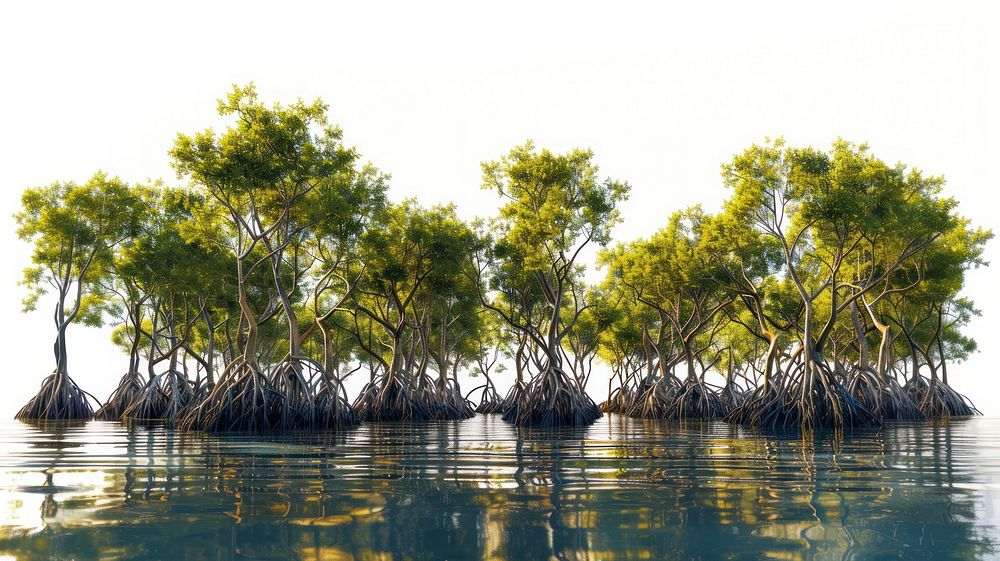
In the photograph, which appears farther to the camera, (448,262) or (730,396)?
(730,396)

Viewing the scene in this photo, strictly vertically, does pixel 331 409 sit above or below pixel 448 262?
below

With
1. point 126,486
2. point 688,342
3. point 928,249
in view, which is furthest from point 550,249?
point 126,486

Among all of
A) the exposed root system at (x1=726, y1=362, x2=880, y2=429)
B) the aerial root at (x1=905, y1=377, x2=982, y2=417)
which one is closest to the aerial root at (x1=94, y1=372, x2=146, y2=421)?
the exposed root system at (x1=726, y1=362, x2=880, y2=429)

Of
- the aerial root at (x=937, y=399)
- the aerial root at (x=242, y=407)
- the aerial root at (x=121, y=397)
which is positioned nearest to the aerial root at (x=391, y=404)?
the aerial root at (x=242, y=407)

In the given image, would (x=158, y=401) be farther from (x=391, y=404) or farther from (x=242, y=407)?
(x=242, y=407)

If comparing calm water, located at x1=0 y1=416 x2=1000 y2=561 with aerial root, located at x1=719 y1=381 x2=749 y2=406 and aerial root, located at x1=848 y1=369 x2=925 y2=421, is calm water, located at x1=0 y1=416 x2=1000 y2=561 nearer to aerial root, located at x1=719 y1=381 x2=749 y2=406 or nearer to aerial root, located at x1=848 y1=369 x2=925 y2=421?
aerial root, located at x1=848 y1=369 x2=925 y2=421

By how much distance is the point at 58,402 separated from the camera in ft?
81.7

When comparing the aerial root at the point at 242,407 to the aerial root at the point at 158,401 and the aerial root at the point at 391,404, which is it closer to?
the aerial root at the point at 158,401

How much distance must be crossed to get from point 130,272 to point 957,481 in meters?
24.4

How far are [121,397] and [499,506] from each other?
25.2 metres

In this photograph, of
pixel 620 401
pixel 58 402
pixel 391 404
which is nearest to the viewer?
pixel 58 402

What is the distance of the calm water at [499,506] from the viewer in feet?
14.1

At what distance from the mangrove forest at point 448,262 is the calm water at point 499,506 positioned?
10.0 metres

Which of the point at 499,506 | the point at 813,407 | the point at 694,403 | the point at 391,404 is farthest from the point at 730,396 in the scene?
the point at 499,506
